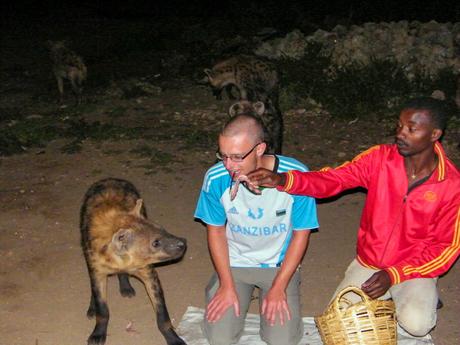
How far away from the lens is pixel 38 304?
11.6 ft

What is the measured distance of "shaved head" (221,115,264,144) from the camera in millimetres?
2641

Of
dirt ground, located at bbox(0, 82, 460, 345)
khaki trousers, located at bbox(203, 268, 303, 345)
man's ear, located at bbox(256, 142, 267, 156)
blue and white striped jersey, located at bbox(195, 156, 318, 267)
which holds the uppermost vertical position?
man's ear, located at bbox(256, 142, 267, 156)

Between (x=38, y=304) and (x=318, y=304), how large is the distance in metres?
1.61

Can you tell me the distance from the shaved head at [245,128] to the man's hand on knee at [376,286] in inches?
31.3

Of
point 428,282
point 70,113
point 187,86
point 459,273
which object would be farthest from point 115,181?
point 187,86

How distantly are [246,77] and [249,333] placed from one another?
480cm

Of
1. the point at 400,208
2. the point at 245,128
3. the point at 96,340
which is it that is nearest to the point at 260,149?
the point at 245,128

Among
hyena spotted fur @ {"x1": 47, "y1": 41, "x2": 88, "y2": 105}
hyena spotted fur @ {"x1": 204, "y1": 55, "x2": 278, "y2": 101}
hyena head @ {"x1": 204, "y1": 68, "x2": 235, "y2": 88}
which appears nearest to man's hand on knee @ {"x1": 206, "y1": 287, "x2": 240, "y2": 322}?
hyena spotted fur @ {"x1": 204, "y1": 55, "x2": 278, "y2": 101}

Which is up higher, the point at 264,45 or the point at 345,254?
the point at 264,45

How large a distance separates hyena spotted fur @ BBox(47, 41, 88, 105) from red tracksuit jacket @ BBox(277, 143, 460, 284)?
5.62m

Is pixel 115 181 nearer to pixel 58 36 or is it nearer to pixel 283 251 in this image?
pixel 283 251

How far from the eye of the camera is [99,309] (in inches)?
124

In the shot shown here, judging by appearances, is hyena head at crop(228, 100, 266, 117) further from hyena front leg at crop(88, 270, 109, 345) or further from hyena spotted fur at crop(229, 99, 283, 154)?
hyena front leg at crop(88, 270, 109, 345)

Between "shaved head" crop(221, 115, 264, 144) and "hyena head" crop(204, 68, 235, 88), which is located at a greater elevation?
"shaved head" crop(221, 115, 264, 144)
